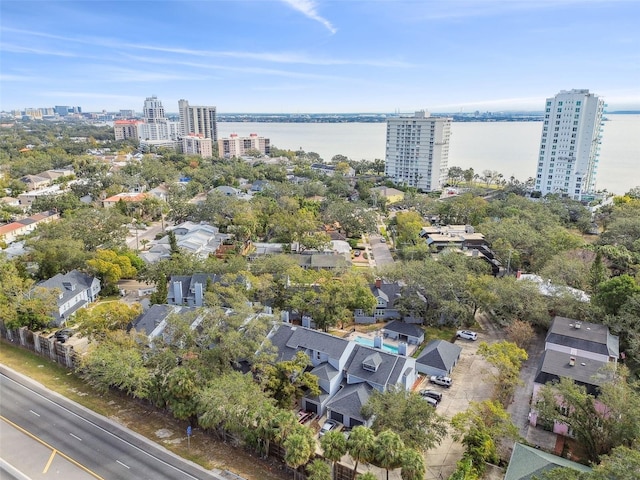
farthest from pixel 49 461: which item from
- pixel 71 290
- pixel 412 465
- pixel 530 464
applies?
pixel 530 464

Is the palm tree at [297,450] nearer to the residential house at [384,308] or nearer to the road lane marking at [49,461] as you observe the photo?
the road lane marking at [49,461]

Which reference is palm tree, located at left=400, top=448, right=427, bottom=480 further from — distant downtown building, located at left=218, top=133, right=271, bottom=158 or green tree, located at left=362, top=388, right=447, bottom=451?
distant downtown building, located at left=218, top=133, right=271, bottom=158

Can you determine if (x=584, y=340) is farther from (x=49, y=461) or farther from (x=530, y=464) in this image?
(x=49, y=461)

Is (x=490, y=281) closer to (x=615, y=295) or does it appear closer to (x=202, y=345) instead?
(x=615, y=295)

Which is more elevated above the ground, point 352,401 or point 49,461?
point 352,401

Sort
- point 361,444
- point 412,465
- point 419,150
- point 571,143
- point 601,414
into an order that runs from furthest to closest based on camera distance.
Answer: point 419,150 → point 571,143 → point 601,414 → point 361,444 → point 412,465

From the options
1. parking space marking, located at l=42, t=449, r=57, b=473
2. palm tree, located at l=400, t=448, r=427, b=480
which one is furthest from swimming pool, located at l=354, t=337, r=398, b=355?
parking space marking, located at l=42, t=449, r=57, b=473
